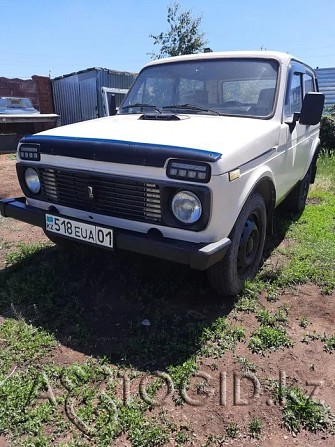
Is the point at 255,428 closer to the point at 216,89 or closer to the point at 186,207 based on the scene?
the point at 186,207

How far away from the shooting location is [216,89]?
349 cm

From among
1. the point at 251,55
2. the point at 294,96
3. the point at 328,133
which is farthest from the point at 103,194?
the point at 328,133

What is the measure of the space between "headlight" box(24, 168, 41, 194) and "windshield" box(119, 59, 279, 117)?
1.31 metres

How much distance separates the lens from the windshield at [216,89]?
3354mm

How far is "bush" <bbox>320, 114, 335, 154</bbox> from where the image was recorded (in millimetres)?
10391

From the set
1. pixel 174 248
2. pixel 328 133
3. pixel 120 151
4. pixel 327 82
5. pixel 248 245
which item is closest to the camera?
pixel 174 248

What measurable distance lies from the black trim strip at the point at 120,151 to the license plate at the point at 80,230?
1.66ft

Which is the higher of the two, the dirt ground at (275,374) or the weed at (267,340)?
the weed at (267,340)

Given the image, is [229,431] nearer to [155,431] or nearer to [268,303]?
[155,431]

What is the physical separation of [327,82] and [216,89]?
14.2 m

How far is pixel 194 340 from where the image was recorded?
99.2 inches

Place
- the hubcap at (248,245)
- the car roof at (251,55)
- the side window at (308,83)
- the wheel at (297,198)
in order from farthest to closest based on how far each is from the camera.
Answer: the wheel at (297,198), the side window at (308,83), the car roof at (251,55), the hubcap at (248,245)

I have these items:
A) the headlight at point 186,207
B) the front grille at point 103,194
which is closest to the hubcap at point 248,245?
the headlight at point 186,207

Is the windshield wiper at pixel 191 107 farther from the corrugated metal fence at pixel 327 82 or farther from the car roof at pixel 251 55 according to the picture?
the corrugated metal fence at pixel 327 82
